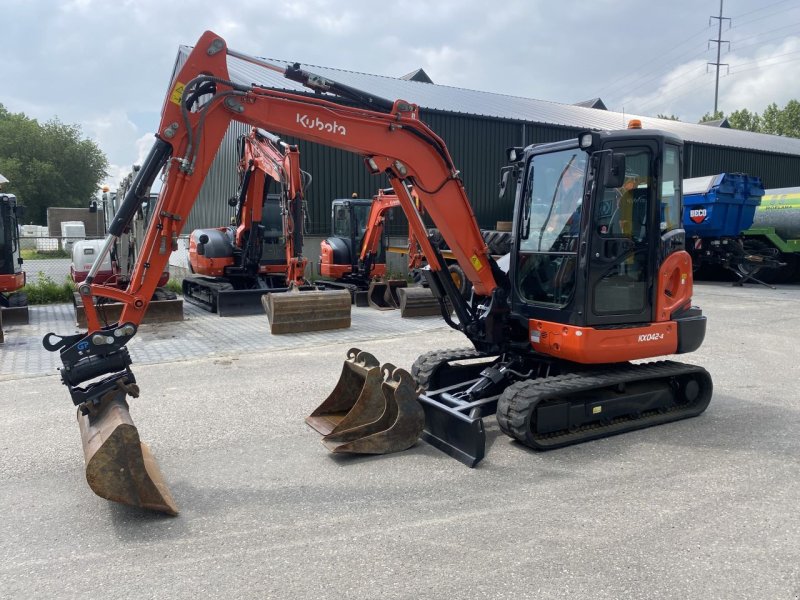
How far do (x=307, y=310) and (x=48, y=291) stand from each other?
7701 millimetres

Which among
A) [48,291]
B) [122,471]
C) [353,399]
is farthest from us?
[48,291]

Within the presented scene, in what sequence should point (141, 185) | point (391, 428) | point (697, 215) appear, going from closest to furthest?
point (141, 185) → point (391, 428) → point (697, 215)

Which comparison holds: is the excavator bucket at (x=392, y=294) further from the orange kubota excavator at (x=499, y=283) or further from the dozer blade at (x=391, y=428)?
Answer: the dozer blade at (x=391, y=428)

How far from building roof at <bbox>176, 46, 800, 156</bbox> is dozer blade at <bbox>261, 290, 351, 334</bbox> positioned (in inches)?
365

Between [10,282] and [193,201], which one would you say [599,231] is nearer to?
[193,201]

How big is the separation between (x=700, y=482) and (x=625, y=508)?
79 centimetres

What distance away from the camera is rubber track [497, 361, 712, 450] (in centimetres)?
464

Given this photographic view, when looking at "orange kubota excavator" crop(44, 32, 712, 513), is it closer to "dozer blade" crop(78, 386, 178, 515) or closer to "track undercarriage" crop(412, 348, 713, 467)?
"track undercarriage" crop(412, 348, 713, 467)

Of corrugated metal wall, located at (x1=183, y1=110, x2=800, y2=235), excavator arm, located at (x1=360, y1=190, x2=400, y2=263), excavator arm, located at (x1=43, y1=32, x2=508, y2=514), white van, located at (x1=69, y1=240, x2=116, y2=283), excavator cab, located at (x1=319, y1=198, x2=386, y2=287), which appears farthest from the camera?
corrugated metal wall, located at (x1=183, y1=110, x2=800, y2=235)

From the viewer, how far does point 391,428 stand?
184 inches

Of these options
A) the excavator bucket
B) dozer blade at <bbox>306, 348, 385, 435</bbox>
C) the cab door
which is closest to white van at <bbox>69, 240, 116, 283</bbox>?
the excavator bucket

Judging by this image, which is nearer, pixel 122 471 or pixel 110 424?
pixel 122 471

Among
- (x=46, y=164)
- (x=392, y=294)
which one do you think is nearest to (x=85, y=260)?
(x=392, y=294)

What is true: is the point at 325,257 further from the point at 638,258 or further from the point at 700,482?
the point at 700,482
